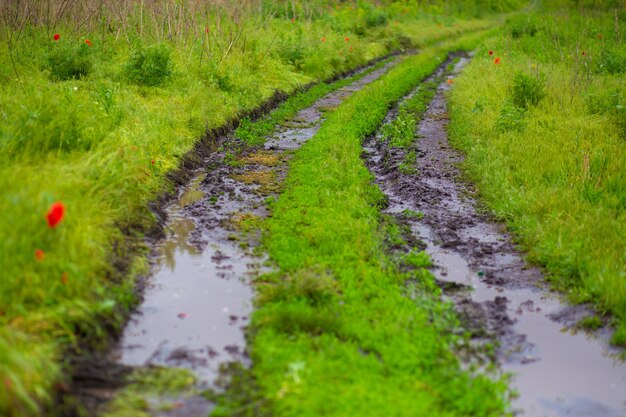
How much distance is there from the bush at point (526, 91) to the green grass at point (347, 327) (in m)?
5.91

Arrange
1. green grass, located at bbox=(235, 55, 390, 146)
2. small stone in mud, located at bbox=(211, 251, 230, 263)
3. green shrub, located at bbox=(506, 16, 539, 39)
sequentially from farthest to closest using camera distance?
green shrub, located at bbox=(506, 16, 539, 39), green grass, located at bbox=(235, 55, 390, 146), small stone in mud, located at bbox=(211, 251, 230, 263)

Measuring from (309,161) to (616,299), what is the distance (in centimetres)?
544

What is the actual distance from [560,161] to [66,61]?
27.3ft

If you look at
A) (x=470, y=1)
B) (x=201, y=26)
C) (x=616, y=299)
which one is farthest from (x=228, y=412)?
(x=470, y=1)

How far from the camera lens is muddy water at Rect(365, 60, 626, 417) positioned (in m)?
5.05

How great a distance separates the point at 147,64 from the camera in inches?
482

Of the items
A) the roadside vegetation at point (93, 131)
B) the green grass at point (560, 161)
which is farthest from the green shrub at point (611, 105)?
the roadside vegetation at point (93, 131)

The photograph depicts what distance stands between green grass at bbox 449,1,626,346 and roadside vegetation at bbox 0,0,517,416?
4325mm

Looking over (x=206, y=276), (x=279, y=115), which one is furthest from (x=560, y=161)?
(x=279, y=115)

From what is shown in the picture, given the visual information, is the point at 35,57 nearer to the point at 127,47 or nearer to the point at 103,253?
the point at 127,47

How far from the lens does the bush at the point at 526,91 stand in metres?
13.2

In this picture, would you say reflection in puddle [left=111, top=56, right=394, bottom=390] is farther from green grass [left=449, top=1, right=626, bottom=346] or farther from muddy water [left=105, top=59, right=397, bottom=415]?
green grass [left=449, top=1, right=626, bottom=346]

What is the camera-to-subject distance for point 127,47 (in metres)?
13.9

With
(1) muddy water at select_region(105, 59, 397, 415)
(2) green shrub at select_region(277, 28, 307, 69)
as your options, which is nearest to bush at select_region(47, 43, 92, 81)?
(1) muddy water at select_region(105, 59, 397, 415)
